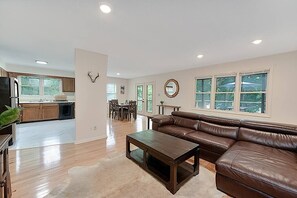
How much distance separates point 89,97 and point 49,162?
1640 mm

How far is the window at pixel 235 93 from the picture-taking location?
12.9 ft

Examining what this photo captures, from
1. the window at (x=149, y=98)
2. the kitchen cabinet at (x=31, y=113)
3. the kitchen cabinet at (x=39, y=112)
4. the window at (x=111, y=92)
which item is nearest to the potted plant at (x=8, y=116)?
the kitchen cabinet at (x=39, y=112)

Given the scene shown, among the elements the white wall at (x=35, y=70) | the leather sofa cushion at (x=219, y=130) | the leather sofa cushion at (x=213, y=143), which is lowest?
the leather sofa cushion at (x=213, y=143)

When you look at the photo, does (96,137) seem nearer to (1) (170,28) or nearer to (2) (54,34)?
(2) (54,34)

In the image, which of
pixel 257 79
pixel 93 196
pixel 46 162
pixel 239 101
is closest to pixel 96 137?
pixel 46 162

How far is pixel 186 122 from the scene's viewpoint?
3.47 meters

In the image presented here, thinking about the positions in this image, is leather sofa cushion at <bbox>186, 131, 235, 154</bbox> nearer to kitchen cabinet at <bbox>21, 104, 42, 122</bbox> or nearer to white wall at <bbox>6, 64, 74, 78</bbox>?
kitchen cabinet at <bbox>21, 104, 42, 122</bbox>

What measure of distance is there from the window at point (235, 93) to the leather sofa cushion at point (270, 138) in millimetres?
1893

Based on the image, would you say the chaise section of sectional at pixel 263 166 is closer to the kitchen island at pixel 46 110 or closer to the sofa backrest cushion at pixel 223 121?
the sofa backrest cushion at pixel 223 121

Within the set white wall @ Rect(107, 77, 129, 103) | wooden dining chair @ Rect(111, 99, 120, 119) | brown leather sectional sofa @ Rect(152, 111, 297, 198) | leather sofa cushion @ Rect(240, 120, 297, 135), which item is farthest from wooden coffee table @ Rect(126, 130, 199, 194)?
white wall @ Rect(107, 77, 129, 103)

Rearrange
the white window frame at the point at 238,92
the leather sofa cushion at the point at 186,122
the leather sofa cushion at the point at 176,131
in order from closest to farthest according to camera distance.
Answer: the leather sofa cushion at the point at 176,131 < the leather sofa cushion at the point at 186,122 < the white window frame at the point at 238,92

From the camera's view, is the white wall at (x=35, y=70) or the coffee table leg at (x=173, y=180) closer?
the coffee table leg at (x=173, y=180)

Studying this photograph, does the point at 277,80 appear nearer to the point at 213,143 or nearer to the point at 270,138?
the point at 270,138

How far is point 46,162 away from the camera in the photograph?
2.42 metres
